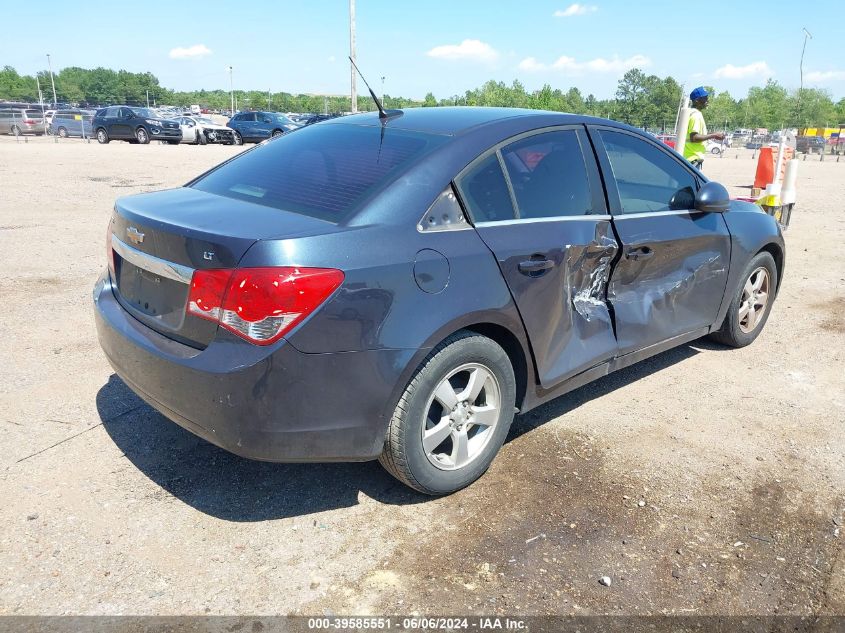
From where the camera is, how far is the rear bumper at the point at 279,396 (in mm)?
2463

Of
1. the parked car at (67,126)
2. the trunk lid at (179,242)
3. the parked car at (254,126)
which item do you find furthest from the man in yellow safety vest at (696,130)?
the parked car at (67,126)

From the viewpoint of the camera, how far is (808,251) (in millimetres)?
8891

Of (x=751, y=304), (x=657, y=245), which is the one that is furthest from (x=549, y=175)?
(x=751, y=304)

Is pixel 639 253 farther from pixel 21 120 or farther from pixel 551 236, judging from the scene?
pixel 21 120

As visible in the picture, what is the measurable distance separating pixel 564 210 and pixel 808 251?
23.0 feet

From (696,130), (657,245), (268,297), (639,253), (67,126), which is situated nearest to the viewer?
(268,297)

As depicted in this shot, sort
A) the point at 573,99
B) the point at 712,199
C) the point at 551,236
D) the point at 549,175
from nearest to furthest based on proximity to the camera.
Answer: the point at 551,236, the point at 549,175, the point at 712,199, the point at 573,99

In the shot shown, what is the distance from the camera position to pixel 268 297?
242cm

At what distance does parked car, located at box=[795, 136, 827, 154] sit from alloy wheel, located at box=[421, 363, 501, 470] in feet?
154

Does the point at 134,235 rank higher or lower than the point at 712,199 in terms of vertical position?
lower

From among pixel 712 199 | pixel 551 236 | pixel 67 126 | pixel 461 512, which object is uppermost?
pixel 67 126

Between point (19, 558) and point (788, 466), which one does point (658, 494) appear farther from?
point (19, 558)

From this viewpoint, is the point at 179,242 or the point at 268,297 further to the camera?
the point at 179,242

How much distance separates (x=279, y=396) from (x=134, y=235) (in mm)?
1085
